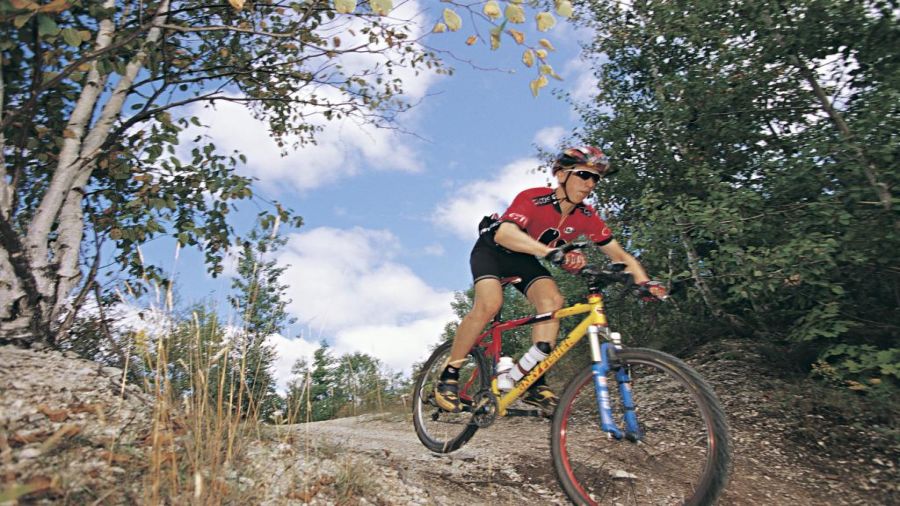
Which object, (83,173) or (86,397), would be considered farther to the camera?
(83,173)

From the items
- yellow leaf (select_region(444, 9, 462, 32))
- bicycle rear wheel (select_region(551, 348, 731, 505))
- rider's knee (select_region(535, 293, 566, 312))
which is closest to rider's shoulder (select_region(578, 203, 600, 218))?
rider's knee (select_region(535, 293, 566, 312))

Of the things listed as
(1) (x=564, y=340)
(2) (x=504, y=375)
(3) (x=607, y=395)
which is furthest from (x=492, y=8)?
(2) (x=504, y=375)

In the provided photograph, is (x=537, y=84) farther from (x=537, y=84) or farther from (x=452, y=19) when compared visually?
(x=452, y=19)

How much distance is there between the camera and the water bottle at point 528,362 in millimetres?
4340

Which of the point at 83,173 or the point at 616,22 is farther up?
the point at 616,22

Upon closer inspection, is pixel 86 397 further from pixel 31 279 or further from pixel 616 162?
pixel 616 162

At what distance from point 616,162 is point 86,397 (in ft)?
26.0

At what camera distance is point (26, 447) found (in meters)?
2.85

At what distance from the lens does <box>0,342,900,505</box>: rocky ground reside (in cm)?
286

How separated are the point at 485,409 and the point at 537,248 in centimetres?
153

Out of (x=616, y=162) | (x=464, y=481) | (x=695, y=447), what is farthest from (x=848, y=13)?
(x=464, y=481)

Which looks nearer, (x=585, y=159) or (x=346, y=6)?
(x=346, y=6)

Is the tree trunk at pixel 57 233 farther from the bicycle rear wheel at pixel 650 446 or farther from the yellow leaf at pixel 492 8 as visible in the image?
the bicycle rear wheel at pixel 650 446

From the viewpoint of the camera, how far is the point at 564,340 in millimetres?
4223
